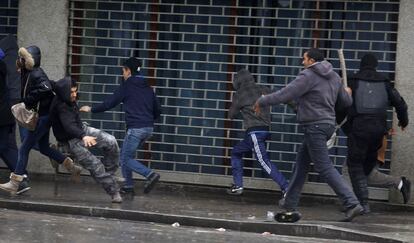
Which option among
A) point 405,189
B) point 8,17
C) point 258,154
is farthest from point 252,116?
point 8,17

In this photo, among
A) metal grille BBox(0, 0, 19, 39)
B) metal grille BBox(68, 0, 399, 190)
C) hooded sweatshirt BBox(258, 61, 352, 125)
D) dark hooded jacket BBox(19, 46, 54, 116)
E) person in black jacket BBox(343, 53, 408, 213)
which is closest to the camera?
hooded sweatshirt BBox(258, 61, 352, 125)

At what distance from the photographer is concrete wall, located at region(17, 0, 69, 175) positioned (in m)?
14.6

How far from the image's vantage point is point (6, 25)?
1516 centimetres

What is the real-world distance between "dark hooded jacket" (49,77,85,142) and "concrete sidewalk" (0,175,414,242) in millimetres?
816

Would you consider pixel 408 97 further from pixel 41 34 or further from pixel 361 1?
pixel 41 34

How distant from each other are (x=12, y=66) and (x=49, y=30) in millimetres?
1155

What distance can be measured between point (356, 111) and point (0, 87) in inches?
169

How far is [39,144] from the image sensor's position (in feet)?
42.8

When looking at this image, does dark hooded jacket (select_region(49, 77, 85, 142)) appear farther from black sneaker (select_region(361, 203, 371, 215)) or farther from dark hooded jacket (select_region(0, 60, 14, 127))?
black sneaker (select_region(361, 203, 371, 215))

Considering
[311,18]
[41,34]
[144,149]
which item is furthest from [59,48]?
[311,18]

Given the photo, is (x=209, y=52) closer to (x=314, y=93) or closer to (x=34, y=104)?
(x=34, y=104)

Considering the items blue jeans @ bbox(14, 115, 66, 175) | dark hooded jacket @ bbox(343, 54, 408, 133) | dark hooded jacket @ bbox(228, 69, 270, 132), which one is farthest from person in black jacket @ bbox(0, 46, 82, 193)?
dark hooded jacket @ bbox(343, 54, 408, 133)

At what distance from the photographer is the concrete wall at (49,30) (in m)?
14.6

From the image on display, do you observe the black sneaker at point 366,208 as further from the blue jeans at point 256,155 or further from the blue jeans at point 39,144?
the blue jeans at point 39,144
